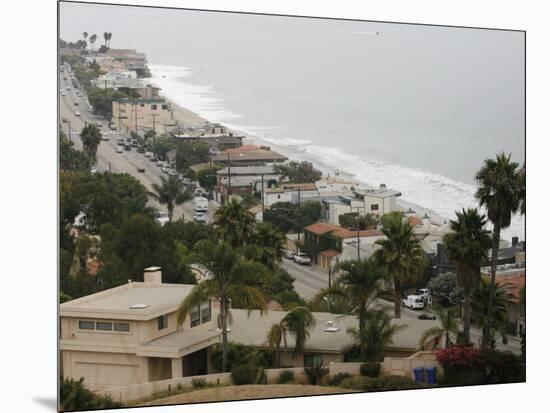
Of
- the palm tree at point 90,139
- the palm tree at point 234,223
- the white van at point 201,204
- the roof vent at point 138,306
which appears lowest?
the roof vent at point 138,306

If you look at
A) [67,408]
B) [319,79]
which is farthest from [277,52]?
[67,408]

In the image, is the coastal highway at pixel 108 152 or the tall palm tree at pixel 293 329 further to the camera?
the tall palm tree at pixel 293 329

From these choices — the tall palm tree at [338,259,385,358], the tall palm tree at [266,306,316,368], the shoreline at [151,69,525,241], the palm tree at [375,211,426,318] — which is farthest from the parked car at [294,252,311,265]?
the shoreline at [151,69,525,241]

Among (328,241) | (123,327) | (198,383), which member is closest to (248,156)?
(328,241)

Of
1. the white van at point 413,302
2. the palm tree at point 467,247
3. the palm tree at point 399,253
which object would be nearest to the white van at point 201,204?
the palm tree at point 399,253

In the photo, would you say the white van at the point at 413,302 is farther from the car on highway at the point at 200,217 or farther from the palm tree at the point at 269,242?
the car on highway at the point at 200,217

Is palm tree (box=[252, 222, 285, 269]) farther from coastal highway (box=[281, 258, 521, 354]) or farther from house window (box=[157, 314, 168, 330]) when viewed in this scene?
house window (box=[157, 314, 168, 330])
